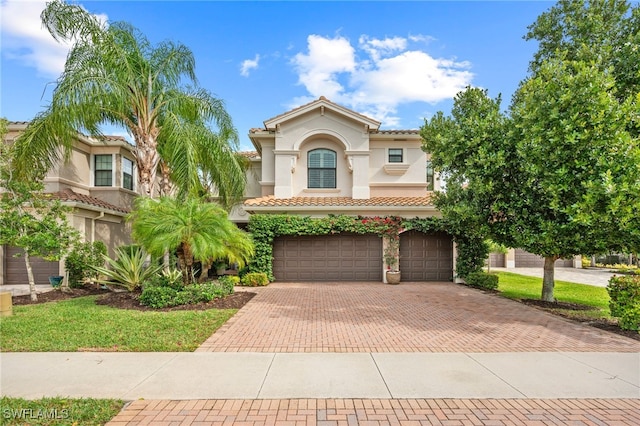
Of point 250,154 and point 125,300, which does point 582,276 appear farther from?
point 125,300

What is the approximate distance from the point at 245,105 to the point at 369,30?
233 inches

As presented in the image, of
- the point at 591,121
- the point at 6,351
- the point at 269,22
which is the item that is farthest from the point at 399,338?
the point at 269,22

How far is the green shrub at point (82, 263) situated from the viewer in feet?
43.0

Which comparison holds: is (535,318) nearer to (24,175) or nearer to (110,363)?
(110,363)

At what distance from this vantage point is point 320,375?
199 inches

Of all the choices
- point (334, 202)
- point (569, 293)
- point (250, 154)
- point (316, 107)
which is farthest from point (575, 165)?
point (250, 154)

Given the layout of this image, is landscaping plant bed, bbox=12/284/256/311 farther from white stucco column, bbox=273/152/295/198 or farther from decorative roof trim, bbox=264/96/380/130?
decorative roof trim, bbox=264/96/380/130

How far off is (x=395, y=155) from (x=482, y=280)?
25.3ft

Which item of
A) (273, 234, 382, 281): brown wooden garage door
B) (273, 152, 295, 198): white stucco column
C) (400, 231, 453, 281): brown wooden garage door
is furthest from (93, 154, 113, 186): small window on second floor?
(400, 231, 453, 281): brown wooden garage door

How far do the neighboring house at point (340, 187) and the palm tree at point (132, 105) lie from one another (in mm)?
4531

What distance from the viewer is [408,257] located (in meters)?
16.5

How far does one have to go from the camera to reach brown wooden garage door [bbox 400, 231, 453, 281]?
16406mm

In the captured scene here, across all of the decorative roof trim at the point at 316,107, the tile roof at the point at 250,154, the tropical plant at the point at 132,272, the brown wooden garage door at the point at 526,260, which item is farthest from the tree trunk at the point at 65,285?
the brown wooden garage door at the point at 526,260

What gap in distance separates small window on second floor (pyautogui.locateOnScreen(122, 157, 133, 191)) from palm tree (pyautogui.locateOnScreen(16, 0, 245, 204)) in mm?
5769
